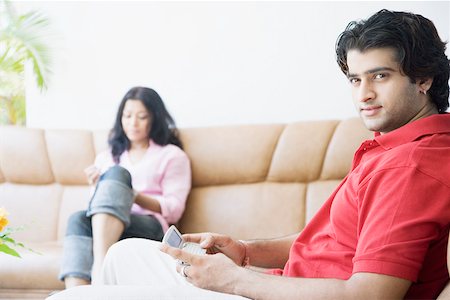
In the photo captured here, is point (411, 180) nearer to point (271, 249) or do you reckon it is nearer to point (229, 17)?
point (271, 249)

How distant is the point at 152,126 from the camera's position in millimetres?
3215

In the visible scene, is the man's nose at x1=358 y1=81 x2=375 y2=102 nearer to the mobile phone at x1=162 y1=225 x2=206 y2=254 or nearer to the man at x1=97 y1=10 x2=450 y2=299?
the man at x1=97 y1=10 x2=450 y2=299

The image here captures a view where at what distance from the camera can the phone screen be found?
1484mm

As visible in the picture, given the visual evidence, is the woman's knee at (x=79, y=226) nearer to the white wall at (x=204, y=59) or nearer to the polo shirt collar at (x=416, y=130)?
the white wall at (x=204, y=59)

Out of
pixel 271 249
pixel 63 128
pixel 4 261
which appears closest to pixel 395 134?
pixel 271 249

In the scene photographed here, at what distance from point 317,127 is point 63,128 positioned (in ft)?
4.78

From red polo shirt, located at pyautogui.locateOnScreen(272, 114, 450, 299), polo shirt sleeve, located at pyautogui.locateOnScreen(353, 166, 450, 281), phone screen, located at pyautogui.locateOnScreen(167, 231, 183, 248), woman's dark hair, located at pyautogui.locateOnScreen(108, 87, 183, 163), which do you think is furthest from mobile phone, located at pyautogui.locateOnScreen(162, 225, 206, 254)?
woman's dark hair, located at pyautogui.locateOnScreen(108, 87, 183, 163)

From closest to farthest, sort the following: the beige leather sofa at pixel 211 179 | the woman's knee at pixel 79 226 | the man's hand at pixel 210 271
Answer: the man's hand at pixel 210 271 → the woman's knee at pixel 79 226 → the beige leather sofa at pixel 211 179

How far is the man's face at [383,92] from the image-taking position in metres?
1.43

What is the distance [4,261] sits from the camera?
9.00 feet

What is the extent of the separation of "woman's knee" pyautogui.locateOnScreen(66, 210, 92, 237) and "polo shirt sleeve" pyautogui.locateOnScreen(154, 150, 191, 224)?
338 millimetres

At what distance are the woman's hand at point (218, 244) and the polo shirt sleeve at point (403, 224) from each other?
48 cm

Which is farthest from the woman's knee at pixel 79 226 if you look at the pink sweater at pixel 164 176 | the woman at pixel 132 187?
the pink sweater at pixel 164 176

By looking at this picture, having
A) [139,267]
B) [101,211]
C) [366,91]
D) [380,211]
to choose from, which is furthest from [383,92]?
[101,211]
